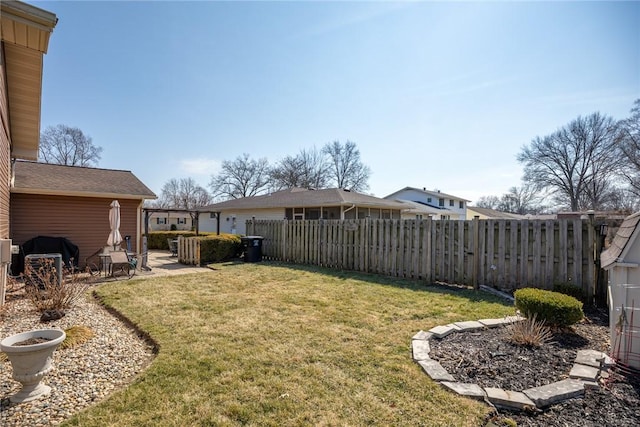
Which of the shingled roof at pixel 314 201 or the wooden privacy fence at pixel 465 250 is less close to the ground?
the shingled roof at pixel 314 201

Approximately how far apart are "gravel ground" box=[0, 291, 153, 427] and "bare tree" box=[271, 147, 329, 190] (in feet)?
121

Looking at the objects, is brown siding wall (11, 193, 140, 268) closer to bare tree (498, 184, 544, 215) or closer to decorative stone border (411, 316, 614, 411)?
decorative stone border (411, 316, 614, 411)

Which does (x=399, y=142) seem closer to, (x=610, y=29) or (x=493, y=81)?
(x=493, y=81)

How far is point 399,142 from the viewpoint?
1706 centimetres

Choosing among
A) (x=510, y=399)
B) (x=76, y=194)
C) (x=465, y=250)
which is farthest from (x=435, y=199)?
(x=510, y=399)

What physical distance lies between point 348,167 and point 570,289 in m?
39.3

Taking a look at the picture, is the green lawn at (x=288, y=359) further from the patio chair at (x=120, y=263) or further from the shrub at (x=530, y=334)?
the patio chair at (x=120, y=263)

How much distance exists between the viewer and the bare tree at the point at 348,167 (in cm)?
4375

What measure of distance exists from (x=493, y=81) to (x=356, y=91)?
16.2 ft

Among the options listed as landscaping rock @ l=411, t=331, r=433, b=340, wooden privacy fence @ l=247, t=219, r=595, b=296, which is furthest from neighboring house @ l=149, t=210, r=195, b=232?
landscaping rock @ l=411, t=331, r=433, b=340

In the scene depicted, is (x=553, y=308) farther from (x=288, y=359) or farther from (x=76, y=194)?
(x=76, y=194)

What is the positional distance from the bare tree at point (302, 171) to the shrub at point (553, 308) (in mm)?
37779

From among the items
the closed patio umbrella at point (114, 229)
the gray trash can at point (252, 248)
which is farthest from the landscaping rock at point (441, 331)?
the gray trash can at point (252, 248)

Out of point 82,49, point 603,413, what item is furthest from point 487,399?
point 82,49
